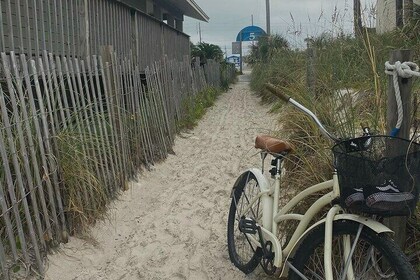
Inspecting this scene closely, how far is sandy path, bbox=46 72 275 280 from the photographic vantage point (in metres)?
3.53

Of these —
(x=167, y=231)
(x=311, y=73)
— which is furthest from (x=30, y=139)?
(x=311, y=73)

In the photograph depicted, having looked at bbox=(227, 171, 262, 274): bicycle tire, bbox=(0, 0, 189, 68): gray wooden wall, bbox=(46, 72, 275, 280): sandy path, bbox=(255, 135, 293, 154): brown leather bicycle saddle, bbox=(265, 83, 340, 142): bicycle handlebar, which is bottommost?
bbox=(46, 72, 275, 280): sandy path

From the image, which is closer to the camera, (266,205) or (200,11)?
(266,205)

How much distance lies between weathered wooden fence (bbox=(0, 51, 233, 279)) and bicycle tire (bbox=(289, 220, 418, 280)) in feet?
6.19

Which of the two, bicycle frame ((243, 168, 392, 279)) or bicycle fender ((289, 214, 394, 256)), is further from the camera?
bicycle frame ((243, 168, 392, 279))

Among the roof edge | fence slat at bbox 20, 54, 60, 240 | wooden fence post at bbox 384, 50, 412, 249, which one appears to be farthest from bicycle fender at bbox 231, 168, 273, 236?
the roof edge

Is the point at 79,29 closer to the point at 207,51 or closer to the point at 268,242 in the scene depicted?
the point at 268,242

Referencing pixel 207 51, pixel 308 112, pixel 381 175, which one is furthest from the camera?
pixel 207 51

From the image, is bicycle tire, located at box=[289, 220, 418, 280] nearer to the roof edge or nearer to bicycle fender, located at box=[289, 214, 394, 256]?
bicycle fender, located at box=[289, 214, 394, 256]

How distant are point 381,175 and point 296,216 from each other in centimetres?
81

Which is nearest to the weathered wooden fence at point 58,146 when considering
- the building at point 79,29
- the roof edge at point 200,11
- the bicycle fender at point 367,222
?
the building at point 79,29

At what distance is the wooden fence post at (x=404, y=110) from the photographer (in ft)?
7.88

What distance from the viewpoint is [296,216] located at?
2.70 meters

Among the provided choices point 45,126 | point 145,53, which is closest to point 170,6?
point 145,53
